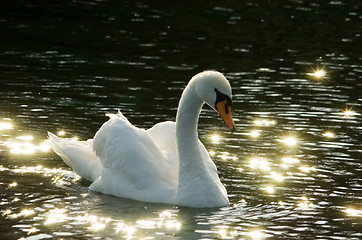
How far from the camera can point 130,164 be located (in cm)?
1315

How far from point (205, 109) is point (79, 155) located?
4958 mm

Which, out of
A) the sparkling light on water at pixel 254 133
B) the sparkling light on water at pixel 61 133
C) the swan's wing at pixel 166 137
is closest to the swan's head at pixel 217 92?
the swan's wing at pixel 166 137

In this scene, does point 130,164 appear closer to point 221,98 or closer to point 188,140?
point 188,140

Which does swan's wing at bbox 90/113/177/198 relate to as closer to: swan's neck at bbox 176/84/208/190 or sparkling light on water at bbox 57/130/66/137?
swan's neck at bbox 176/84/208/190

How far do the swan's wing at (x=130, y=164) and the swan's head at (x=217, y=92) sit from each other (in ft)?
4.05

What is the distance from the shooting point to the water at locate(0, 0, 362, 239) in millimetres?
12133

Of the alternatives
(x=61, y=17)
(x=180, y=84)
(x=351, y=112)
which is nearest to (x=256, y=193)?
(x=351, y=112)

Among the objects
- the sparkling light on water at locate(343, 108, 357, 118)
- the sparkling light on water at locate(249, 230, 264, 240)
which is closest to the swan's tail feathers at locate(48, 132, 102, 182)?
the sparkling light on water at locate(249, 230, 264, 240)

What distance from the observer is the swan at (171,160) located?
12.6 meters

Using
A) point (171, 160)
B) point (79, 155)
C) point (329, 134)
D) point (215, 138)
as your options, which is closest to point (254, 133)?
point (215, 138)

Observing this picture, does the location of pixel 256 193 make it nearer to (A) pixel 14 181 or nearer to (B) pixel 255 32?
(A) pixel 14 181

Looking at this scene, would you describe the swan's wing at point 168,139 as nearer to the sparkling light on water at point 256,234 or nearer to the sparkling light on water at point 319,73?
the sparkling light on water at point 256,234

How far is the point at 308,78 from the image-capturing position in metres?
21.7

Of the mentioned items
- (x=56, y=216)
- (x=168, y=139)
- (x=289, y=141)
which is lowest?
(x=56, y=216)
